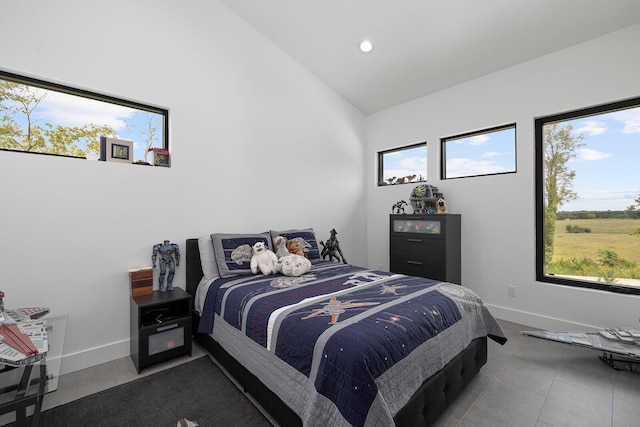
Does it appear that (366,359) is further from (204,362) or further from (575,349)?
(575,349)

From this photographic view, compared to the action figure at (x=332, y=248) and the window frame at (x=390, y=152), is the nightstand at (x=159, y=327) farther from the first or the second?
the window frame at (x=390, y=152)

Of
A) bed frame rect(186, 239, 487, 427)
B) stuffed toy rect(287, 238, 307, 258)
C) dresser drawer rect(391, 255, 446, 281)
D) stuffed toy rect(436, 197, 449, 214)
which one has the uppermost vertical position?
stuffed toy rect(436, 197, 449, 214)

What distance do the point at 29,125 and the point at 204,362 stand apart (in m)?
2.26

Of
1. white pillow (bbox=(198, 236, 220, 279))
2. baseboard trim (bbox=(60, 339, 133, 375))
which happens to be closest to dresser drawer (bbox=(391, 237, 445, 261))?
white pillow (bbox=(198, 236, 220, 279))

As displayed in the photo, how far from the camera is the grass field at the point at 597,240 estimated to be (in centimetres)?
260

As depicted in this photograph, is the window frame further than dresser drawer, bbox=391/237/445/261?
Yes

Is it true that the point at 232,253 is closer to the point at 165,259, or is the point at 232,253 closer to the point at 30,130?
the point at 165,259

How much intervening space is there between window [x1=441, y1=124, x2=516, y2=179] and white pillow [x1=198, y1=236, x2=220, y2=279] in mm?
2971

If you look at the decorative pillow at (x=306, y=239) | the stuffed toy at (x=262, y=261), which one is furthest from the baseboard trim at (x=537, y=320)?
the stuffed toy at (x=262, y=261)

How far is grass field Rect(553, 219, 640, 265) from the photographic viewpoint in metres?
2.60

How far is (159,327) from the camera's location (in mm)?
2184

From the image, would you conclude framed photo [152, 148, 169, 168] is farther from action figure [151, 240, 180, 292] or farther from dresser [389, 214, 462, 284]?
dresser [389, 214, 462, 284]

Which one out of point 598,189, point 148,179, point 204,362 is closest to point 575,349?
point 598,189

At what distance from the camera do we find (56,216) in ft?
6.96
